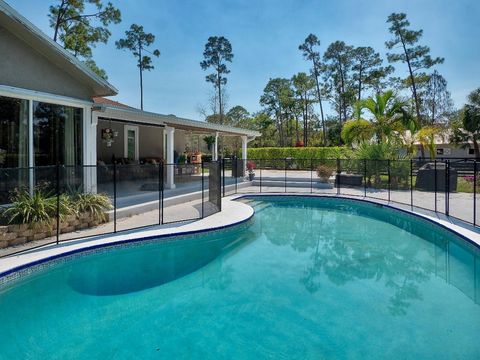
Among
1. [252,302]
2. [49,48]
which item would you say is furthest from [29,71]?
[252,302]

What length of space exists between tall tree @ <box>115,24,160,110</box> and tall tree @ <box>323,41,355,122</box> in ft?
55.9

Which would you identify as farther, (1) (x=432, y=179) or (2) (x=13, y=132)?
(1) (x=432, y=179)

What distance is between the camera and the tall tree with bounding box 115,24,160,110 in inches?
1237

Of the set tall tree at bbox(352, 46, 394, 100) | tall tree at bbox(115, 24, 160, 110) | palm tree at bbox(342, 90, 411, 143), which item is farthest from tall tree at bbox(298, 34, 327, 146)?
palm tree at bbox(342, 90, 411, 143)

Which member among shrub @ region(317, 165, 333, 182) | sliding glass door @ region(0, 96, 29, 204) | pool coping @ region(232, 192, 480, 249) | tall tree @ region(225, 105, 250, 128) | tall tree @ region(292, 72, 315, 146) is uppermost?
tall tree @ region(292, 72, 315, 146)

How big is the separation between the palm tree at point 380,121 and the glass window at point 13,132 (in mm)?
14869

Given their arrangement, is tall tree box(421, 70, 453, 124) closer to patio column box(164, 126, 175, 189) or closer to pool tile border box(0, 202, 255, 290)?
patio column box(164, 126, 175, 189)

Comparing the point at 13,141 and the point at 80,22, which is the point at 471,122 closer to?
the point at 80,22

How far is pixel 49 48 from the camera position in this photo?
775cm

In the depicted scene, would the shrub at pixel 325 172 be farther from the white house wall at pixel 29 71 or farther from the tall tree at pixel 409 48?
the tall tree at pixel 409 48

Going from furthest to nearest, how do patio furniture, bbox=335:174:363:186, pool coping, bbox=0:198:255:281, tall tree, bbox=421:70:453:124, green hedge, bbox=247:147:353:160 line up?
tall tree, bbox=421:70:453:124
green hedge, bbox=247:147:353:160
patio furniture, bbox=335:174:363:186
pool coping, bbox=0:198:255:281

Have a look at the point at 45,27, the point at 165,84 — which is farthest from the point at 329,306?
the point at 165,84

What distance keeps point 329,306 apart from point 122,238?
4.45 m

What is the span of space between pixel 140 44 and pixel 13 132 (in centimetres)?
2753
